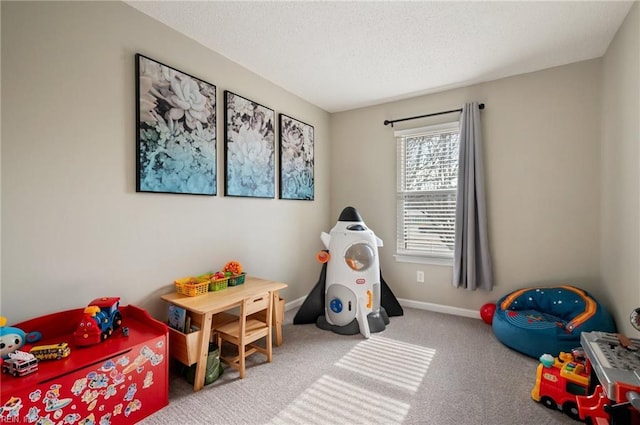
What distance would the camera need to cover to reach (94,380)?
134 cm

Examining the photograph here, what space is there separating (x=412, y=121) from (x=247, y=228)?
2190 mm

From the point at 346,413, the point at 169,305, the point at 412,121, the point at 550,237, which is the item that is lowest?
the point at 346,413

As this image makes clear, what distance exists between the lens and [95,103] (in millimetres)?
1710

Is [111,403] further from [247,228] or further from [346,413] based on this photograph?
[247,228]

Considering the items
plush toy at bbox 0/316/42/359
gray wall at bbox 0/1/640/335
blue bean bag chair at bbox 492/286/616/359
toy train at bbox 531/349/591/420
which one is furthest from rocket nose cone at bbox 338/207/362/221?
plush toy at bbox 0/316/42/359

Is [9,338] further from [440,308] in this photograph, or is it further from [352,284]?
[440,308]

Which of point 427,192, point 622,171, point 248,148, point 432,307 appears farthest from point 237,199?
point 622,171

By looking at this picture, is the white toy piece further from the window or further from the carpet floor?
the window

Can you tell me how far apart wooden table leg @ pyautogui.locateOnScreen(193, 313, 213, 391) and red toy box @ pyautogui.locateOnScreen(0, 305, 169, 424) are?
0.18 metres

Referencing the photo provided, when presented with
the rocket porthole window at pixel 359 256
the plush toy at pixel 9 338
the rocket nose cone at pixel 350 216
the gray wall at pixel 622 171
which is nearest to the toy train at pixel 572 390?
the gray wall at pixel 622 171

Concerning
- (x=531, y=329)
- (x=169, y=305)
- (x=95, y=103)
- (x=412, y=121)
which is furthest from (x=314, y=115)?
(x=531, y=329)

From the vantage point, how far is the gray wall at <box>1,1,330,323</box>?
56.9 inches

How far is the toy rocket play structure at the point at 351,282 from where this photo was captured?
8.61 feet

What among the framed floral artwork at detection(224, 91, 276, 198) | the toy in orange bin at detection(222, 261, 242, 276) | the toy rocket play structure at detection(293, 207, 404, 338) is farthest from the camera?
the toy rocket play structure at detection(293, 207, 404, 338)
